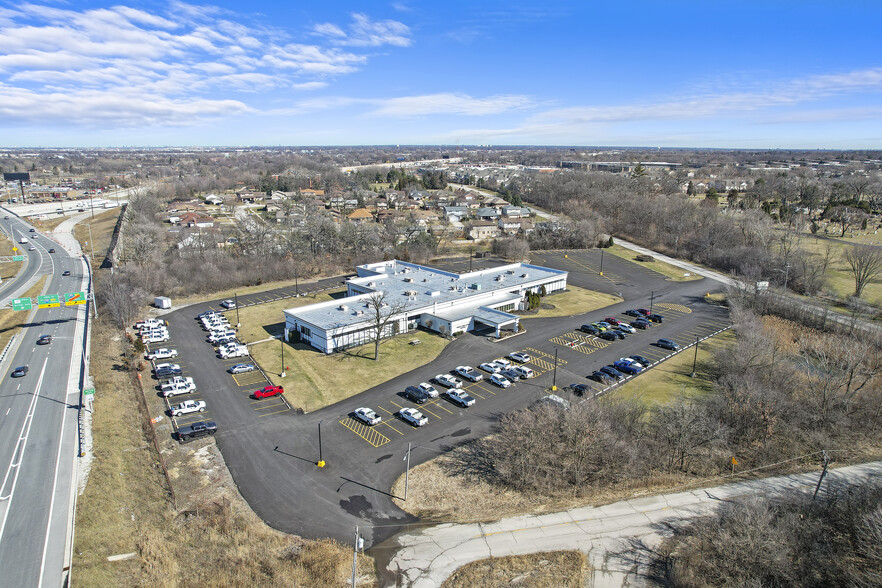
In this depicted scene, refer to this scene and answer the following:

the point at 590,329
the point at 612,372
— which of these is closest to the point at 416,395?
the point at 612,372

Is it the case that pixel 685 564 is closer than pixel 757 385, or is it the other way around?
pixel 685 564

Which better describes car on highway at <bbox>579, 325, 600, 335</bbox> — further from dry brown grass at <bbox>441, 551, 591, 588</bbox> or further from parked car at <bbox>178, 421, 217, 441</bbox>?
parked car at <bbox>178, 421, 217, 441</bbox>

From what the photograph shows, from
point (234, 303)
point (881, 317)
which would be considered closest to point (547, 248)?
point (881, 317)

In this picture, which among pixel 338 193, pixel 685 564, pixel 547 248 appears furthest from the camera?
pixel 338 193

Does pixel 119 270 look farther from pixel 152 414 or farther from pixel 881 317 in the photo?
pixel 881 317

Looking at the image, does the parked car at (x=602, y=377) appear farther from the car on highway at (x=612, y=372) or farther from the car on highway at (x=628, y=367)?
the car on highway at (x=628, y=367)

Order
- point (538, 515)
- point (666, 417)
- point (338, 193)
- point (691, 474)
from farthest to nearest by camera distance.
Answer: point (338, 193)
point (666, 417)
point (691, 474)
point (538, 515)
